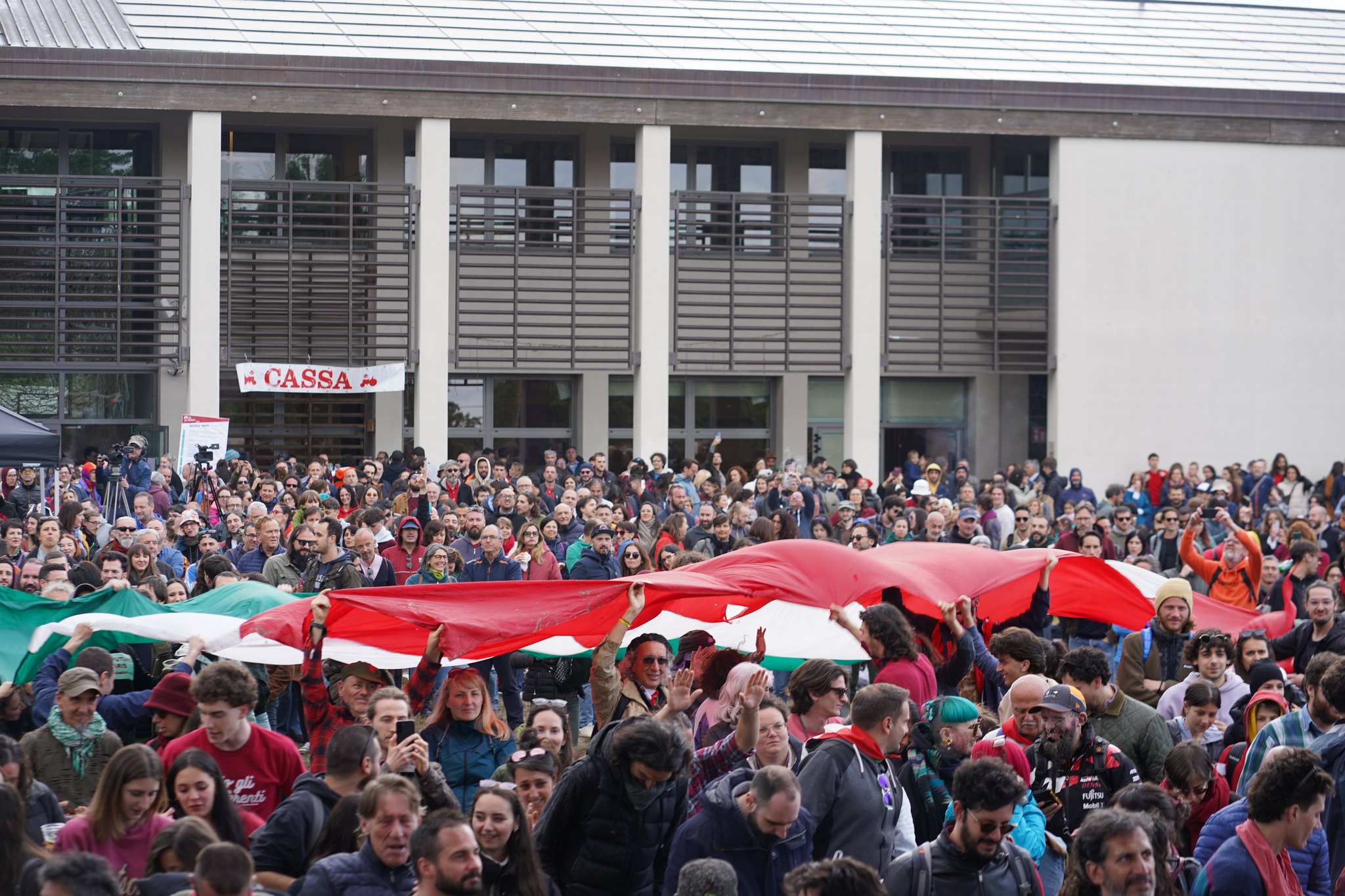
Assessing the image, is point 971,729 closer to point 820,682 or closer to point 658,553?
point 820,682

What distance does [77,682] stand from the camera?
7.62 metres

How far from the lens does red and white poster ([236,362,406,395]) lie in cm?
2498

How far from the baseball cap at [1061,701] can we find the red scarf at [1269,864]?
113cm

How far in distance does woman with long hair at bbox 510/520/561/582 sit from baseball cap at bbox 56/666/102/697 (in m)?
6.06

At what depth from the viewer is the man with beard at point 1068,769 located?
276 inches

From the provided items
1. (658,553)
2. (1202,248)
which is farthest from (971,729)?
(1202,248)

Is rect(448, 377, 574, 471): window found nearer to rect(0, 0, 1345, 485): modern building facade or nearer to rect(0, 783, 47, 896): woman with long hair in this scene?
rect(0, 0, 1345, 485): modern building facade

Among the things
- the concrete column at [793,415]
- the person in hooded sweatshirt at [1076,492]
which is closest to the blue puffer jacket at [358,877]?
the person in hooded sweatshirt at [1076,492]

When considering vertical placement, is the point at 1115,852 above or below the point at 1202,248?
below

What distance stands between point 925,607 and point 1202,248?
1943 cm

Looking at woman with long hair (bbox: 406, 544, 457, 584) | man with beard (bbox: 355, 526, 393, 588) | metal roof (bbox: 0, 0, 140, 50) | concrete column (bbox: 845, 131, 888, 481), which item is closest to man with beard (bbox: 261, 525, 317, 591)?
man with beard (bbox: 355, 526, 393, 588)

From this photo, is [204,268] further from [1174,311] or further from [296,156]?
[1174,311]

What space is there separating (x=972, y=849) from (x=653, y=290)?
69.7 ft

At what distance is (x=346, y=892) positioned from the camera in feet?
18.5
